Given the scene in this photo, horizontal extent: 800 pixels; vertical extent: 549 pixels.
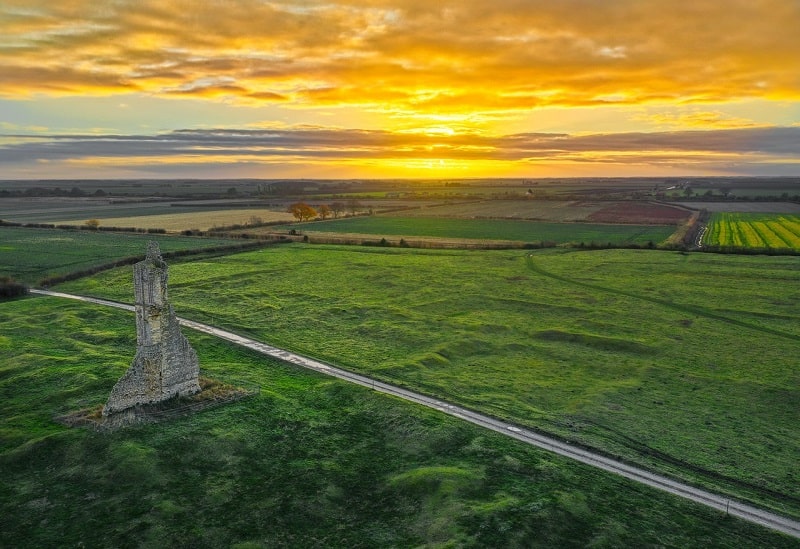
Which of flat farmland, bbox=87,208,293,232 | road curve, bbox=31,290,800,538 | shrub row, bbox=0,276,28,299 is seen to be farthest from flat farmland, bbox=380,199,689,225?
road curve, bbox=31,290,800,538

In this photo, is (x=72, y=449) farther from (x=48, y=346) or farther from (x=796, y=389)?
(x=796, y=389)

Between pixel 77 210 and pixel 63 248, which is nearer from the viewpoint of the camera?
pixel 63 248

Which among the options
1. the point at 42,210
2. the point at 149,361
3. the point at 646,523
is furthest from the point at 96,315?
the point at 42,210

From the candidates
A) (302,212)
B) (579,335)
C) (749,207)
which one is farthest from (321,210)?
(749,207)

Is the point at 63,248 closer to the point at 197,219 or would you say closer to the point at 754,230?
the point at 197,219

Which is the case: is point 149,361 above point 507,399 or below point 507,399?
above

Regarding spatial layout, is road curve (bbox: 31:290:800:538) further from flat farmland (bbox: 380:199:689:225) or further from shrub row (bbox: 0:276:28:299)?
flat farmland (bbox: 380:199:689:225)
